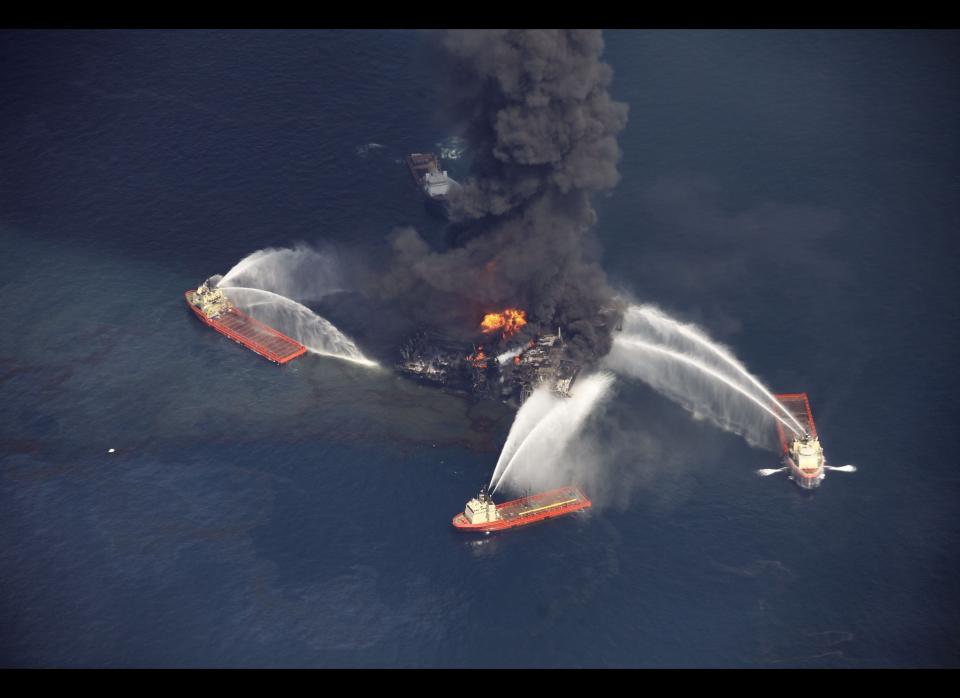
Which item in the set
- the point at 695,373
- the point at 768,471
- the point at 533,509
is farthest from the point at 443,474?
the point at 768,471

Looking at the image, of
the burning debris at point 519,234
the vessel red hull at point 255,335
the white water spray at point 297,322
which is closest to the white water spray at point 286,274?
the white water spray at point 297,322

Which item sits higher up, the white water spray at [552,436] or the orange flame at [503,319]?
the orange flame at [503,319]

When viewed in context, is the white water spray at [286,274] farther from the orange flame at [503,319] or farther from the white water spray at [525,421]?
the white water spray at [525,421]

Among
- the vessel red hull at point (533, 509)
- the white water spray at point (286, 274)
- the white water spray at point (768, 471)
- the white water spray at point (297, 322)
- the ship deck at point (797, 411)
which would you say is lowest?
the vessel red hull at point (533, 509)

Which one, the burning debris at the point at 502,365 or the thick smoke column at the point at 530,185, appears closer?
the thick smoke column at the point at 530,185

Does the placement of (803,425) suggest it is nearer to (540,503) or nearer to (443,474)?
(540,503)

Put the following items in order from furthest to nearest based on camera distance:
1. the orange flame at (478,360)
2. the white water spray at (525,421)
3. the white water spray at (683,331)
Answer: the white water spray at (683,331) < the orange flame at (478,360) < the white water spray at (525,421)
